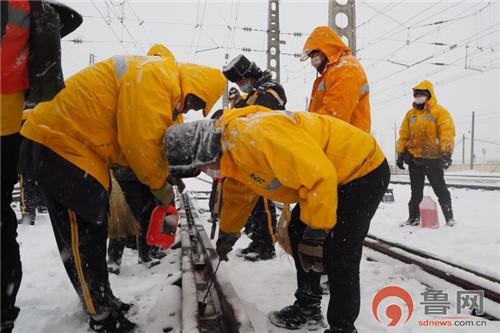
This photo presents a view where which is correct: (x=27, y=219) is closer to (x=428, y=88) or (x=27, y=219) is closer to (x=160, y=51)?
(x=160, y=51)

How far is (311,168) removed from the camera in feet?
5.49

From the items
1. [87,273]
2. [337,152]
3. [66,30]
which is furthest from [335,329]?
[66,30]

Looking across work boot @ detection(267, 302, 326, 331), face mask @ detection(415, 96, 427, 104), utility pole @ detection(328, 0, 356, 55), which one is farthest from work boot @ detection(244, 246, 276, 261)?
utility pole @ detection(328, 0, 356, 55)

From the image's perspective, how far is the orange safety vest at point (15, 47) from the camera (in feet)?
5.17

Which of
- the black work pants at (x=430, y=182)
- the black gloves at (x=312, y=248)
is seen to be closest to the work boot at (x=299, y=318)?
the black gloves at (x=312, y=248)

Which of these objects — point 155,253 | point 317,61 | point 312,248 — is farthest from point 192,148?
point 155,253

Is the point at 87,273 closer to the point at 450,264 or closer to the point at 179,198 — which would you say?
the point at 450,264

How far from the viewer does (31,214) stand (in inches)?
223

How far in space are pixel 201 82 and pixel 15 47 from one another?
3.36 feet

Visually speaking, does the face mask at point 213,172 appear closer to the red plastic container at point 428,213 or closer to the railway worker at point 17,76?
the railway worker at point 17,76

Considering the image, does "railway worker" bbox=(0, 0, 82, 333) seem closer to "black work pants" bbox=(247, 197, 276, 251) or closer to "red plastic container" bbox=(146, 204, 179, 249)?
"red plastic container" bbox=(146, 204, 179, 249)

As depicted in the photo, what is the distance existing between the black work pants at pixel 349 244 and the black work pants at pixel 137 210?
81.2 inches

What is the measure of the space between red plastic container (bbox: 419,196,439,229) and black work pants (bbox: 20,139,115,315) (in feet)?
14.5

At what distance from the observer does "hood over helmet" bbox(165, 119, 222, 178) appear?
1.84 metres
